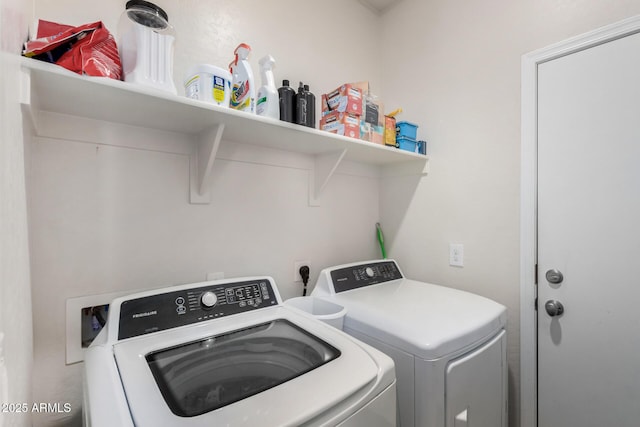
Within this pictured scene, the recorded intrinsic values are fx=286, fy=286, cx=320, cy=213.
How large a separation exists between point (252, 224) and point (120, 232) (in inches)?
21.9

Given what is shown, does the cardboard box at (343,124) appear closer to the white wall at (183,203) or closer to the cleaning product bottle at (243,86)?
the white wall at (183,203)

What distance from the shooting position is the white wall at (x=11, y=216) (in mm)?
468

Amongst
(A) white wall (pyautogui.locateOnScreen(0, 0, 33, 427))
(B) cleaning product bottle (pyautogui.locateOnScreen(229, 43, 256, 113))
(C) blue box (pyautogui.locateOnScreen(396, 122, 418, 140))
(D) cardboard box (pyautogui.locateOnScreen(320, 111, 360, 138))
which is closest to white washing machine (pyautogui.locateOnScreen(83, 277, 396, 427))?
(A) white wall (pyautogui.locateOnScreen(0, 0, 33, 427))

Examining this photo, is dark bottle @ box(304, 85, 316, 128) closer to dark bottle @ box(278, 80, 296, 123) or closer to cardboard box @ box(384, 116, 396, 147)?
dark bottle @ box(278, 80, 296, 123)

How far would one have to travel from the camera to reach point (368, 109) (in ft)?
5.04

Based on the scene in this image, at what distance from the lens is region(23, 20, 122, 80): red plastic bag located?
754 mm

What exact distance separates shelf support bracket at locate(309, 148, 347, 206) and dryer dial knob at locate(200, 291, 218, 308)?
799mm

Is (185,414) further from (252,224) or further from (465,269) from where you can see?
(465,269)

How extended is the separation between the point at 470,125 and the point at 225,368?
5.61ft

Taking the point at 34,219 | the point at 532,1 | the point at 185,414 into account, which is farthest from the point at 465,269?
the point at 34,219

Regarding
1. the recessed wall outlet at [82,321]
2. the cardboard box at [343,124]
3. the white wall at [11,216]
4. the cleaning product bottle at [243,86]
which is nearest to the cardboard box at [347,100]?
the cardboard box at [343,124]

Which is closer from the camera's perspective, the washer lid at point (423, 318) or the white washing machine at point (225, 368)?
the white washing machine at point (225, 368)

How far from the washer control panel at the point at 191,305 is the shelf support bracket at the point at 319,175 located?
65 cm

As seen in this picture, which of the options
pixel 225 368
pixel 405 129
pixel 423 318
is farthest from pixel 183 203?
pixel 405 129
